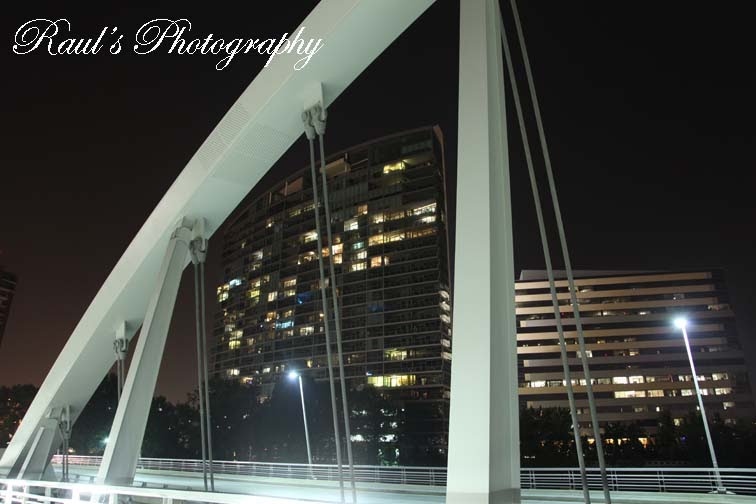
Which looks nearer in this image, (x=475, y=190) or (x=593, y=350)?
(x=475, y=190)

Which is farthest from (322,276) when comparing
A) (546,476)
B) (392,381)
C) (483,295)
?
(392,381)

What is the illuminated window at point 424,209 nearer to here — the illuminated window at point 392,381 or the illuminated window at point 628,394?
the illuminated window at point 392,381

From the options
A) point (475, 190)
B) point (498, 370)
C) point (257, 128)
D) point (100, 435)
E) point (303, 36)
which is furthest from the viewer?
point (100, 435)

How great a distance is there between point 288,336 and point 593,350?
51.3 meters

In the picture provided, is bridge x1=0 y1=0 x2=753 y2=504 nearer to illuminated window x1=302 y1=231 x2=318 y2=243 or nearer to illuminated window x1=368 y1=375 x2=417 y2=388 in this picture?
illuminated window x1=368 y1=375 x2=417 y2=388

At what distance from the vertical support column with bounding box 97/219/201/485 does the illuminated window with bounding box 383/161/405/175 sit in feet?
306

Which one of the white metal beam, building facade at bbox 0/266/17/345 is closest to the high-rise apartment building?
the white metal beam

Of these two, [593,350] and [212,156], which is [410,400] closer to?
[593,350]

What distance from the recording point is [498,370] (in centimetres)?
433

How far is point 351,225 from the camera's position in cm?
10300

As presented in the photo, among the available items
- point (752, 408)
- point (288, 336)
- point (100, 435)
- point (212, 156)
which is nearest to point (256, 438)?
point (100, 435)

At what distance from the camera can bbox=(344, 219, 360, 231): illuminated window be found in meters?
102

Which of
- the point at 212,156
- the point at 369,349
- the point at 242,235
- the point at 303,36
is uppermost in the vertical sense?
the point at 242,235

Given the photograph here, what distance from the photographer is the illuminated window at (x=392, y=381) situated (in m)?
85.0
